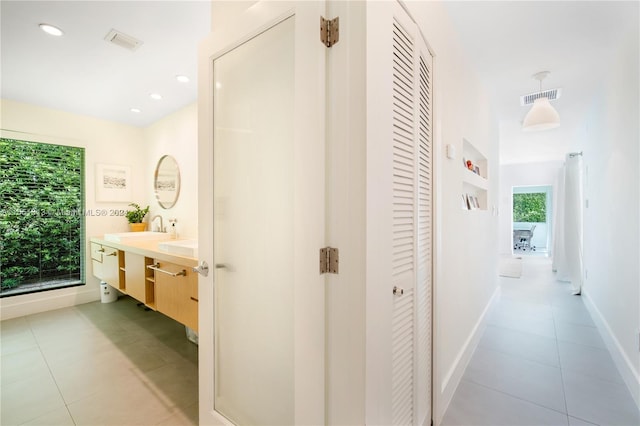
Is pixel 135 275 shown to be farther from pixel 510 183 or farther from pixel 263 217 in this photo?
pixel 510 183

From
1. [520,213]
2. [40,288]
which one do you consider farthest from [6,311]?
[520,213]

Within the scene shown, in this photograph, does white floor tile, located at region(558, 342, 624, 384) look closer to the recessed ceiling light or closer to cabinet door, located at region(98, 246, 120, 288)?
cabinet door, located at region(98, 246, 120, 288)

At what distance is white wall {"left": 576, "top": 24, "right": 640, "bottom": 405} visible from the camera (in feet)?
6.66

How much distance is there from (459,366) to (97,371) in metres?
2.71

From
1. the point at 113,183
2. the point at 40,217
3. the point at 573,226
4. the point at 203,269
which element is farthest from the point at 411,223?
the point at 573,226

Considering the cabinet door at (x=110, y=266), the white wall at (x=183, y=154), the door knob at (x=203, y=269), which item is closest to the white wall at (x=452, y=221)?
the door knob at (x=203, y=269)

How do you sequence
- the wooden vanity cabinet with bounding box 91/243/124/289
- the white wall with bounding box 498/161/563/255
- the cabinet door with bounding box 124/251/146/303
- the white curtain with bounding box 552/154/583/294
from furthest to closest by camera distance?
1. the white wall with bounding box 498/161/563/255
2. the white curtain with bounding box 552/154/583/294
3. the wooden vanity cabinet with bounding box 91/243/124/289
4. the cabinet door with bounding box 124/251/146/303

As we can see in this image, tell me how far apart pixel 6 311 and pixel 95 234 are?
116 cm

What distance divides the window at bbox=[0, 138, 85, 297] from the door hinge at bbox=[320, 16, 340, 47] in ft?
13.7

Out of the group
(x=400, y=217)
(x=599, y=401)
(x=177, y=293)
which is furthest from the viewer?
(x=177, y=293)

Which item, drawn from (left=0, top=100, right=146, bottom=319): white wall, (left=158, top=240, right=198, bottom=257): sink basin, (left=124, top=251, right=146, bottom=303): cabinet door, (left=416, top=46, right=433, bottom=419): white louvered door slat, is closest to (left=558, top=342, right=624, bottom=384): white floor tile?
(left=416, top=46, right=433, bottom=419): white louvered door slat

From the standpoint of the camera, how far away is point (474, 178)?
2578 mm

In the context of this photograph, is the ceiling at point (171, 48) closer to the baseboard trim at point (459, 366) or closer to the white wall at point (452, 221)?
the white wall at point (452, 221)

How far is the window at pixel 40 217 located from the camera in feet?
10.8
